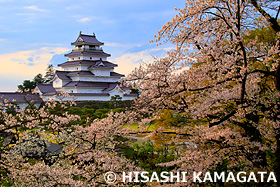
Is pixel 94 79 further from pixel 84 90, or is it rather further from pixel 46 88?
pixel 46 88

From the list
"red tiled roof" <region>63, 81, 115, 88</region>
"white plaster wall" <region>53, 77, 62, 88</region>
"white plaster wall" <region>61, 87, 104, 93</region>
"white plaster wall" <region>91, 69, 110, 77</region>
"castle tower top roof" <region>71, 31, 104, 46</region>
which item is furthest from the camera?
"castle tower top roof" <region>71, 31, 104, 46</region>

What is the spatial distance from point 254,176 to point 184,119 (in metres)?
3.80

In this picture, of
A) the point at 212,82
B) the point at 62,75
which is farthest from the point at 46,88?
the point at 212,82

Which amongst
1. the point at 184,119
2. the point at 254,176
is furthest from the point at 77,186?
the point at 184,119

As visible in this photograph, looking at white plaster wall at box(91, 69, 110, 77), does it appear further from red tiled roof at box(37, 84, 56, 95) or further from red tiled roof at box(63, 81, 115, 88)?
red tiled roof at box(37, 84, 56, 95)

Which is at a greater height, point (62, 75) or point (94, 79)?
point (62, 75)

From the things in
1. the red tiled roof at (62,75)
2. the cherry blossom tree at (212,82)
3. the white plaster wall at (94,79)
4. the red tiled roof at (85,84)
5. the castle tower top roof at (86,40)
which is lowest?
the cherry blossom tree at (212,82)

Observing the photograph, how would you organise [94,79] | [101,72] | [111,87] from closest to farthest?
[111,87]
[94,79]
[101,72]

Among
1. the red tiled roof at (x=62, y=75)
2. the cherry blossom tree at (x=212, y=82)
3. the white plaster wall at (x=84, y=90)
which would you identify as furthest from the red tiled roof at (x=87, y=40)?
the cherry blossom tree at (x=212, y=82)

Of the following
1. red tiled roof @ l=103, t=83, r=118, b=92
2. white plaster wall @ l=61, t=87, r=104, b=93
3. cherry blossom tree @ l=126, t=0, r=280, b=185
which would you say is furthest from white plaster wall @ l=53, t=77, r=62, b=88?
cherry blossom tree @ l=126, t=0, r=280, b=185

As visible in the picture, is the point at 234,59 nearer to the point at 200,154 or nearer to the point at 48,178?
the point at 200,154

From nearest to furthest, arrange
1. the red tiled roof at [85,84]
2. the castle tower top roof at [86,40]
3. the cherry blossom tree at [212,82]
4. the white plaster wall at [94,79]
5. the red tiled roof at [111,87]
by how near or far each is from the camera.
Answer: the cherry blossom tree at [212,82] → the red tiled roof at [85,84] → the white plaster wall at [94,79] → the red tiled roof at [111,87] → the castle tower top roof at [86,40]

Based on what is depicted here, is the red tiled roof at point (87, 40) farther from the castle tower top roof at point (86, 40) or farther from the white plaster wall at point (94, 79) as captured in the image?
the white plaster wall at point (94, 79)

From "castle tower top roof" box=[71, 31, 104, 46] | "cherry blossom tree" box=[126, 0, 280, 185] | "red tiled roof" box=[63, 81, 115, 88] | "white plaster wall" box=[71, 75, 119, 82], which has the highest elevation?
"castle tower top roof" box=[71, 31, 104, 46]
